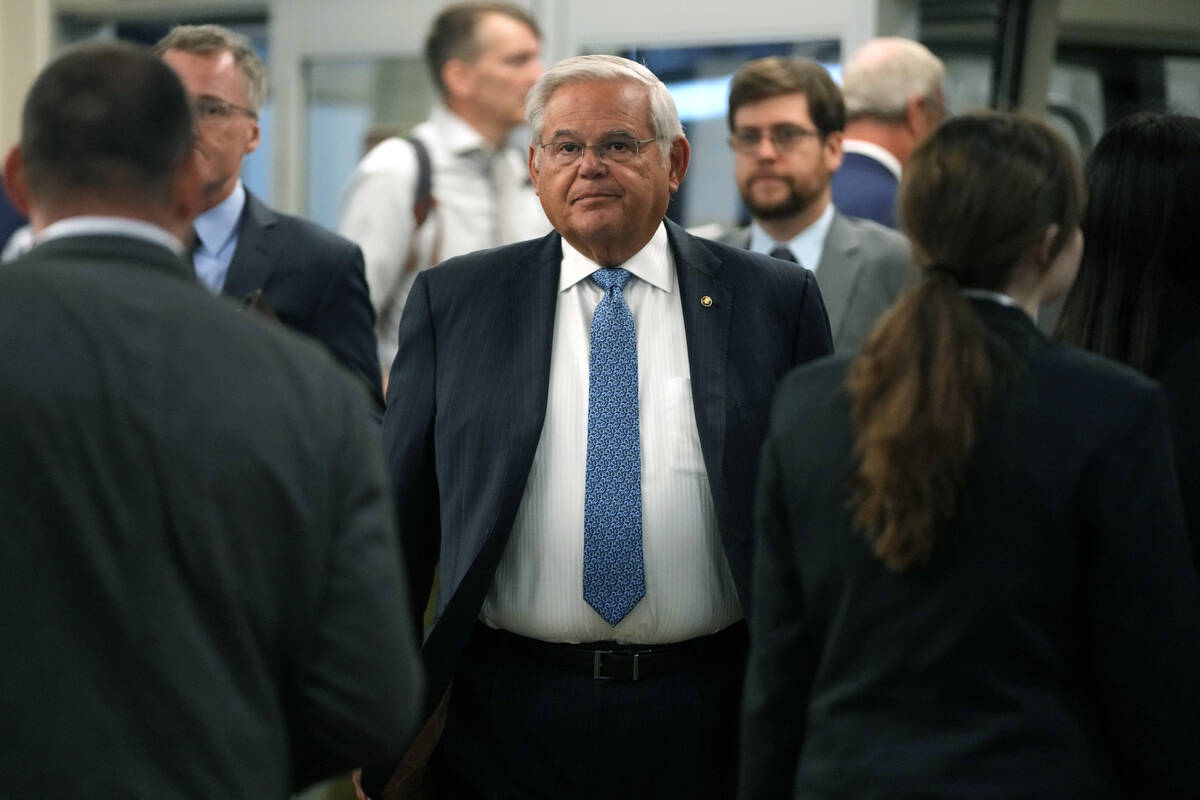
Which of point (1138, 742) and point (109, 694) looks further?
point (1138, 742)

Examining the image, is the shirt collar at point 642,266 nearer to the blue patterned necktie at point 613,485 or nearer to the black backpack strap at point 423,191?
the blue patterned necktie at point 613,485

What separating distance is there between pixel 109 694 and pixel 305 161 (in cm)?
591

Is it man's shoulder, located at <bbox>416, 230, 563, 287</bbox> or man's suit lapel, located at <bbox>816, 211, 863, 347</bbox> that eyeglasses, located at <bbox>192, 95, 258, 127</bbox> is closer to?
man's shoulder, located at <bbox>416, 230, 563, 287</bbox>

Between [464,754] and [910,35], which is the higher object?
[910,35]

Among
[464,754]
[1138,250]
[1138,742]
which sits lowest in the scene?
[464,754]

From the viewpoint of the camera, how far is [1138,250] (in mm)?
2586

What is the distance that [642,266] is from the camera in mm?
3025

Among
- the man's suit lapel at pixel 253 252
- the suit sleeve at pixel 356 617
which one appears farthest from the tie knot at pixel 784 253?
the suit sleeve at pixel 356 617

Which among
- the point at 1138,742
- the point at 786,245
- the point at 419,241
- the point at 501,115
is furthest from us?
the point at 501,115

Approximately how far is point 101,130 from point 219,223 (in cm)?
184

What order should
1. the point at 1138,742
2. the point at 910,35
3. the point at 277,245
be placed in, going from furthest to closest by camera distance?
the point at 910,35 < the point at 277,245 < the point at 1138,742

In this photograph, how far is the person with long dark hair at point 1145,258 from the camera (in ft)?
8.31

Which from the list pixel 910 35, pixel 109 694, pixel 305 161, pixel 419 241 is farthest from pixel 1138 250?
pixel 305 161

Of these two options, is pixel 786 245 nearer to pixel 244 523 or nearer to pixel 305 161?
pixel 244 523
